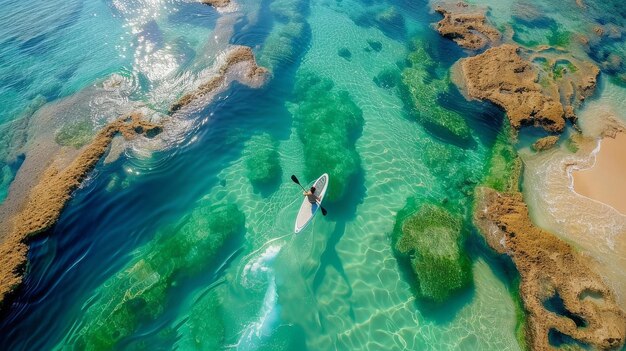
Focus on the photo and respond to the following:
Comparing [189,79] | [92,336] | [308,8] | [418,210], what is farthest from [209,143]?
[308,8]

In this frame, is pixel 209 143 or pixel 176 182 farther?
pixel 209 143

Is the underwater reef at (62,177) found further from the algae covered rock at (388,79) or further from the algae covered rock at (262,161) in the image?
the algae covered rock at (388,79)

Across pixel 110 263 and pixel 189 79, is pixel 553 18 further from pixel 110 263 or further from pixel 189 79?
pixel 110 263

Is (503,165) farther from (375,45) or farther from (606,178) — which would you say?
(375,45)

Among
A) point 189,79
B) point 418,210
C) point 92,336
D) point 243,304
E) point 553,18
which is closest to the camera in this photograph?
point 92,336

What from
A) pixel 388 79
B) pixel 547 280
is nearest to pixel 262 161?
pixel 388 79

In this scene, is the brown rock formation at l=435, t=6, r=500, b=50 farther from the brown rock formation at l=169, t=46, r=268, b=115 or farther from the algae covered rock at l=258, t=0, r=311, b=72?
the brown rock formation at l=169, t=46, r=268, b=115
